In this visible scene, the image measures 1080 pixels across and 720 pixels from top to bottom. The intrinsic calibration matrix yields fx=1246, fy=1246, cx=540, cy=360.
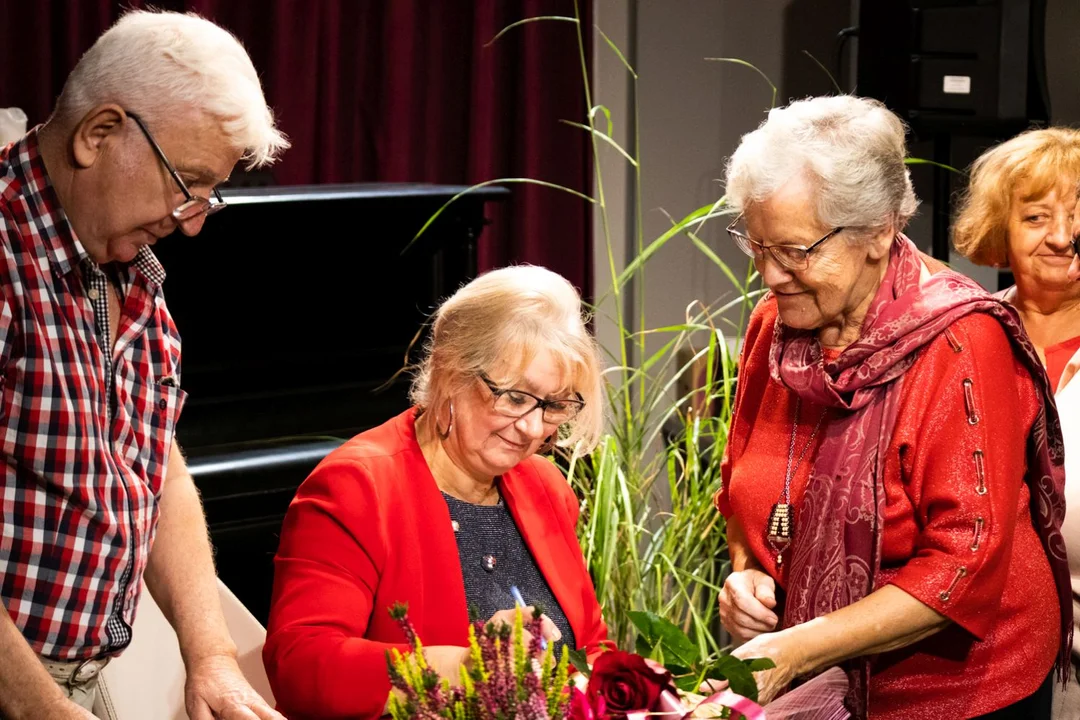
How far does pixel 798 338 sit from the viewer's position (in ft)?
6.40

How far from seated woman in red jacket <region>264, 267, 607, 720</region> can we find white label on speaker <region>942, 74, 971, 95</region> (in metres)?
2.54

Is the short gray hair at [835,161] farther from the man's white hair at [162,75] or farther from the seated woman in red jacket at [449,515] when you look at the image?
the man's white hair at [162,75]

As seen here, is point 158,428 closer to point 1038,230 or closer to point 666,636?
point 666,636

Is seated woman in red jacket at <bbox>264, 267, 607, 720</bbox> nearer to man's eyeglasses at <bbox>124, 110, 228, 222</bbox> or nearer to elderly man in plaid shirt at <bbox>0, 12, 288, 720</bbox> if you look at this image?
elderly man in plaid shirt at <bbox>0, 12, 288, 720</bbox>

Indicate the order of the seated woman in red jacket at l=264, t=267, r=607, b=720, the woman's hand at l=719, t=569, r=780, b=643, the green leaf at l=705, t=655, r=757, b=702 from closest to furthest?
the green leaf at l=705, t=655, r=757, b=702, the seated woman in red jacket at l=264, t=267, r=607, b=720, the woman's hand at l=719, t=569, r=780, b=643

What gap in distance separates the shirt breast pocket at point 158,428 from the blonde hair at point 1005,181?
1716 mm

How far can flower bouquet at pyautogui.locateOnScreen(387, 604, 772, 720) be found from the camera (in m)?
1.06

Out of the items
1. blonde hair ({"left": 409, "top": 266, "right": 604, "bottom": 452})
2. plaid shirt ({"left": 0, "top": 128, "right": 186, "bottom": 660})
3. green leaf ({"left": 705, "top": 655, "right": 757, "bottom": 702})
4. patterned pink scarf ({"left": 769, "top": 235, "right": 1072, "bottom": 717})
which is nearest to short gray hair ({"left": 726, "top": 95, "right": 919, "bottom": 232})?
patterned pink scarf ({"left": 769, "top": 235, "right": 1072, "bottom": 717})

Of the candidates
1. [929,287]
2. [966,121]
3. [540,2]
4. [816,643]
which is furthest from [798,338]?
[540,2]

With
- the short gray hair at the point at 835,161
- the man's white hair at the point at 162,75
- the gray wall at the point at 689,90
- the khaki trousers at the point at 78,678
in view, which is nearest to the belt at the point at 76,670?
the khaki trousers at the point at 78,678

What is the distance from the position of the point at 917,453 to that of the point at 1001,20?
263 centimetres

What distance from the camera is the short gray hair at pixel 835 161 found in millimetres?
1755

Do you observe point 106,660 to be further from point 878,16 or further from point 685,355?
point 878,16

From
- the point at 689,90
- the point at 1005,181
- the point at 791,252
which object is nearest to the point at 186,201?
the point at 791,252
